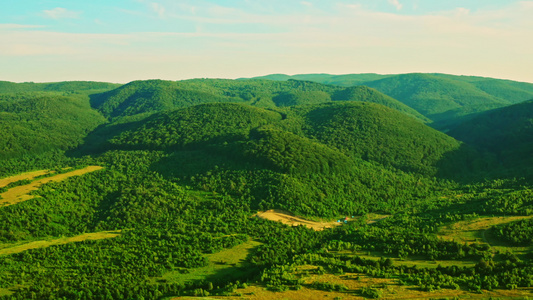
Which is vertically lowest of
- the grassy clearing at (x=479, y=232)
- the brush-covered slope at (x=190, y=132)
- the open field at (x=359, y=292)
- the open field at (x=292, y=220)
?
the open field at (x=292, y=220)

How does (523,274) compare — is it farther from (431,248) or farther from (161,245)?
(161,245)

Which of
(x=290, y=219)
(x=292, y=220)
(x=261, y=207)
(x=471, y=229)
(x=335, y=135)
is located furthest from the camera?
(x=335, y=135)

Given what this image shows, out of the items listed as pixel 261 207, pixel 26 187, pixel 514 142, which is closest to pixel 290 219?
pixel 261 207

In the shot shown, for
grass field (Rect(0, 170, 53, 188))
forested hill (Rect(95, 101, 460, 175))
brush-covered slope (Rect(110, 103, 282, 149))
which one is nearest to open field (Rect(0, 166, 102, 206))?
grass field (Rect(0, 170, 53, 188))

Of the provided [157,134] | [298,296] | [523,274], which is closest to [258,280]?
[298,296]

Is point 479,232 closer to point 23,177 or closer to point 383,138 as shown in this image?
point 383,138

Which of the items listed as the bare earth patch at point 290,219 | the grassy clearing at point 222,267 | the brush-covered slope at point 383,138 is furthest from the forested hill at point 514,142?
the grassy clearing at point 222,267

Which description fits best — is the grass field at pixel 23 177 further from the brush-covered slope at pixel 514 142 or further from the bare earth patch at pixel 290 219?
the brush-covered slope at pixel 514 142
